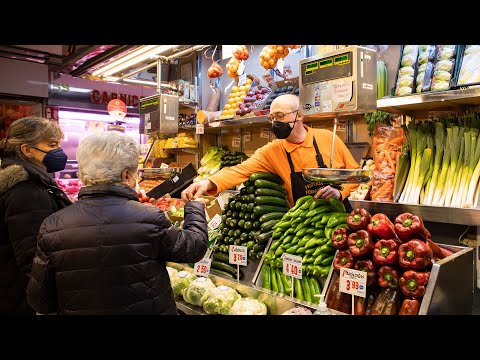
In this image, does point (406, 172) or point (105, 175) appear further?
point (406, 172)

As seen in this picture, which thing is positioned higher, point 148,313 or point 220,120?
point 220,120

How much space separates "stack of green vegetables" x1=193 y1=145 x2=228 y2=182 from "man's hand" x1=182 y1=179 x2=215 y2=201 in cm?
274

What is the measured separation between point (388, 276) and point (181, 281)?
65.1 inches

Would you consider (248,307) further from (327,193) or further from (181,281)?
(327,193)

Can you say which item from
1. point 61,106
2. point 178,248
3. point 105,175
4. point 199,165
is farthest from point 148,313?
point 61,106

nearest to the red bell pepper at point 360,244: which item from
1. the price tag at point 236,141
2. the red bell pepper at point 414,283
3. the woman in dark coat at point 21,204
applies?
the red bell pepper at point 414,283

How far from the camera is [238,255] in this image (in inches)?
120

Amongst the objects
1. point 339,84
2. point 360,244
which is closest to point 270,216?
point 360,244

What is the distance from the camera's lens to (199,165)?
689 cm

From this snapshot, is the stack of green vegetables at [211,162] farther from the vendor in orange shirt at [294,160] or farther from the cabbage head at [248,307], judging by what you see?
the cabbage head at [248,307]

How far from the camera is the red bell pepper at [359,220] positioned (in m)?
2.30

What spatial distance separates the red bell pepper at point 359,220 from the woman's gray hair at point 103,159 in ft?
4.02

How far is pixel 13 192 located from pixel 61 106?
24.9ft
